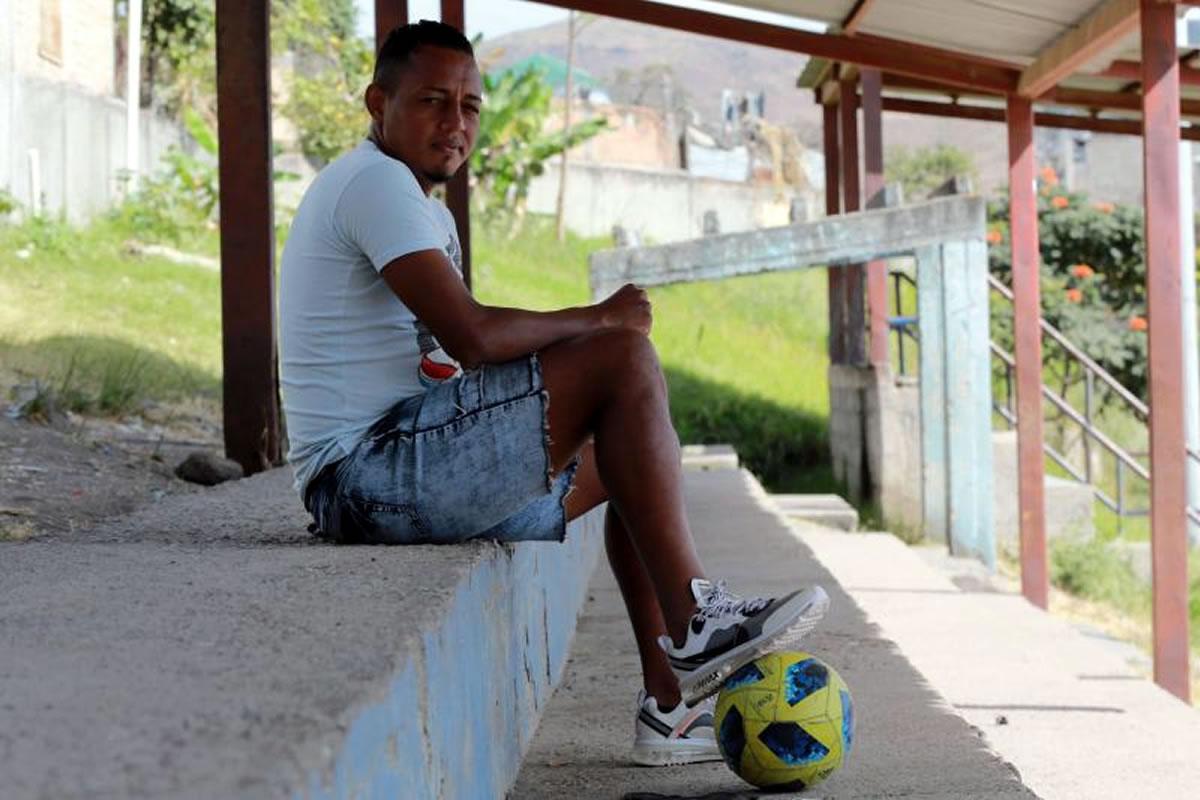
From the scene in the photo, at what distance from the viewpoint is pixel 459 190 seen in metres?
9.30

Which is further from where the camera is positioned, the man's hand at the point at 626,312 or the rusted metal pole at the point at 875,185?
the rusted metal pole at the point at 875,185

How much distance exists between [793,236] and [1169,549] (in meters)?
4.74

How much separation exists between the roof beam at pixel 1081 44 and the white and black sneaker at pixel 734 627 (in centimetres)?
563

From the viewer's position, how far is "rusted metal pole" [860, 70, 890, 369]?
44.0 ft

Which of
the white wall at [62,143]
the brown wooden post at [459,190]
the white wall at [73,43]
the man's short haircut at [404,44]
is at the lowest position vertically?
the man's short haircut at [404,44]

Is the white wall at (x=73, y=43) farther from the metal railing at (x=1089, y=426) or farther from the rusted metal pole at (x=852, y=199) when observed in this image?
the metal railing at (x=1089, y=426)

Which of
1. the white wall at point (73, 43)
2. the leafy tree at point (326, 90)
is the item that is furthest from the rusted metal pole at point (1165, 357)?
the leafy tree at point (326, 90)

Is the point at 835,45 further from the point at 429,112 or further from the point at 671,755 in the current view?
the point at 671,755

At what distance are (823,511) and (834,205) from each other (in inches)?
179

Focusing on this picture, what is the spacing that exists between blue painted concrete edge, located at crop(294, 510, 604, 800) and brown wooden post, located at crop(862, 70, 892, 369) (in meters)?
8.94

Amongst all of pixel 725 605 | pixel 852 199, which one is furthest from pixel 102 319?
pixel 725 605

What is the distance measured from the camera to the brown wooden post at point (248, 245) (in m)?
6.49

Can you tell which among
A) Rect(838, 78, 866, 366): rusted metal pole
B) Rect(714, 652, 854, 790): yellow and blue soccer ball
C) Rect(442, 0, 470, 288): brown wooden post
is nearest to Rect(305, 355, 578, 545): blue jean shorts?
Rect(714, 652, 854, 790): yellow and blue soccer ball

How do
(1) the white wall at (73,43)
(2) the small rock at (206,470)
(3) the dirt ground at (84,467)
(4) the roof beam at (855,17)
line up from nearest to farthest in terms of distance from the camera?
(3) the dirt ground at (84,467) < (2) the small rock at (206,470) < (4) the roof beam at (855,17) < (1) the white wall at (73,43)
